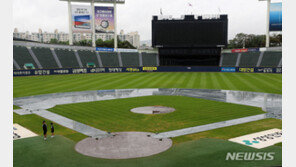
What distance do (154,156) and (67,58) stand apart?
63642 millimetres

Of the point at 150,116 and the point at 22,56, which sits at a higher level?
the point at 22,56

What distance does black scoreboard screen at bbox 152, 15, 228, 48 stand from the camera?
73.2m

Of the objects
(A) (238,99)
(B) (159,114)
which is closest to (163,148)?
(B) (159,114)

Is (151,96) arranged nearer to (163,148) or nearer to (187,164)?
(163,148)

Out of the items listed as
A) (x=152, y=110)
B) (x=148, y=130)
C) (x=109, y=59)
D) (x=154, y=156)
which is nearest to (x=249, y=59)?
(x=109, y=59)

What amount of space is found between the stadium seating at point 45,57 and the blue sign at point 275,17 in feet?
194

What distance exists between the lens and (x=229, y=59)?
79.6m

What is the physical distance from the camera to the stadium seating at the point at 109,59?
75.1m

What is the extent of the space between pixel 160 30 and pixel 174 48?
Result: 794cm

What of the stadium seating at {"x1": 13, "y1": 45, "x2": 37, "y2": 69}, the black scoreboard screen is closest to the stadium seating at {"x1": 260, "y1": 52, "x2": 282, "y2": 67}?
the black scoreboard screen

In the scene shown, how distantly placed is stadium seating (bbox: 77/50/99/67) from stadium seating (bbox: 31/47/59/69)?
29.2ft

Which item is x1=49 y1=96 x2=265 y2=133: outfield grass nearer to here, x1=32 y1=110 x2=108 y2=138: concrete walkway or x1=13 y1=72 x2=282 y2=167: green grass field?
x1=13 y1=72 x2=282 y2=167: green grass field

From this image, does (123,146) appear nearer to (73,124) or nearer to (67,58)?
(73,124)

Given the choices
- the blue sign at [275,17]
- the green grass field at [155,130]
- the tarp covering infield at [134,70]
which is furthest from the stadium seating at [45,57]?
the blue sign at [275,17]
